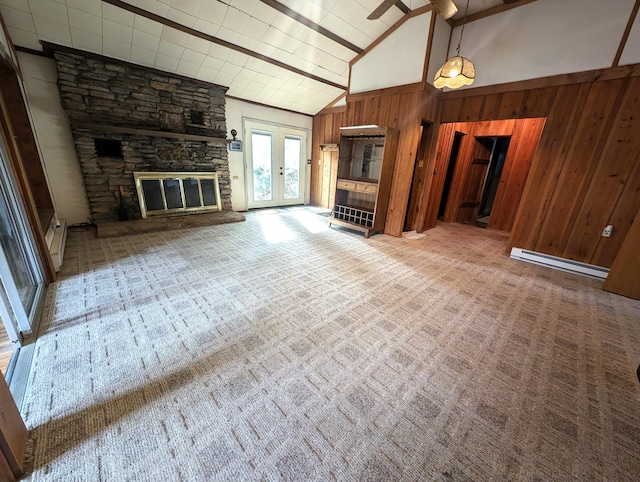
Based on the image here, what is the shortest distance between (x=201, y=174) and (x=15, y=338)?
143 inches

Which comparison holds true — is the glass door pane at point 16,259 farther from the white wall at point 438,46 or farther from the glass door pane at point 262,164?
the white wall at point 438,46

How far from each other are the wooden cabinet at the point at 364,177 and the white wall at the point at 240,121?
2.13 metres

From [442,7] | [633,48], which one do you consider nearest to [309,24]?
[442,7]

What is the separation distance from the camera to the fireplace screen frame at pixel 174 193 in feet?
13.2

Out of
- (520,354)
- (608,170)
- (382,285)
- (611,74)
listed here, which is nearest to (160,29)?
(382,285)

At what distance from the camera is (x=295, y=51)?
394 cm

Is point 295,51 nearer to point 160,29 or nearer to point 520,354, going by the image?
point 160,29

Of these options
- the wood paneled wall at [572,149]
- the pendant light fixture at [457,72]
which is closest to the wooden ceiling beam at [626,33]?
the wood paneled wall at [572,149]

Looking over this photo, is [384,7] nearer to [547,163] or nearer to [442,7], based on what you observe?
[442,7]

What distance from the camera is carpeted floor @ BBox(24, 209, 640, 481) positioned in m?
1.06

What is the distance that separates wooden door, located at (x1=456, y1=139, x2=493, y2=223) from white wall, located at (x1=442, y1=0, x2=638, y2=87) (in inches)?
79.6

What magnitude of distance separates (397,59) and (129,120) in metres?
4.44

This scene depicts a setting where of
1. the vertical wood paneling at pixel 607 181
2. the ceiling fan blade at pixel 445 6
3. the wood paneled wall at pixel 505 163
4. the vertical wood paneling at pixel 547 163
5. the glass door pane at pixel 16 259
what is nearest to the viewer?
the glass door pane at pixel 16 259

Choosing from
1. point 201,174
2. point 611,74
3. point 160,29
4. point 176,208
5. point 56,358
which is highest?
point 160,29
